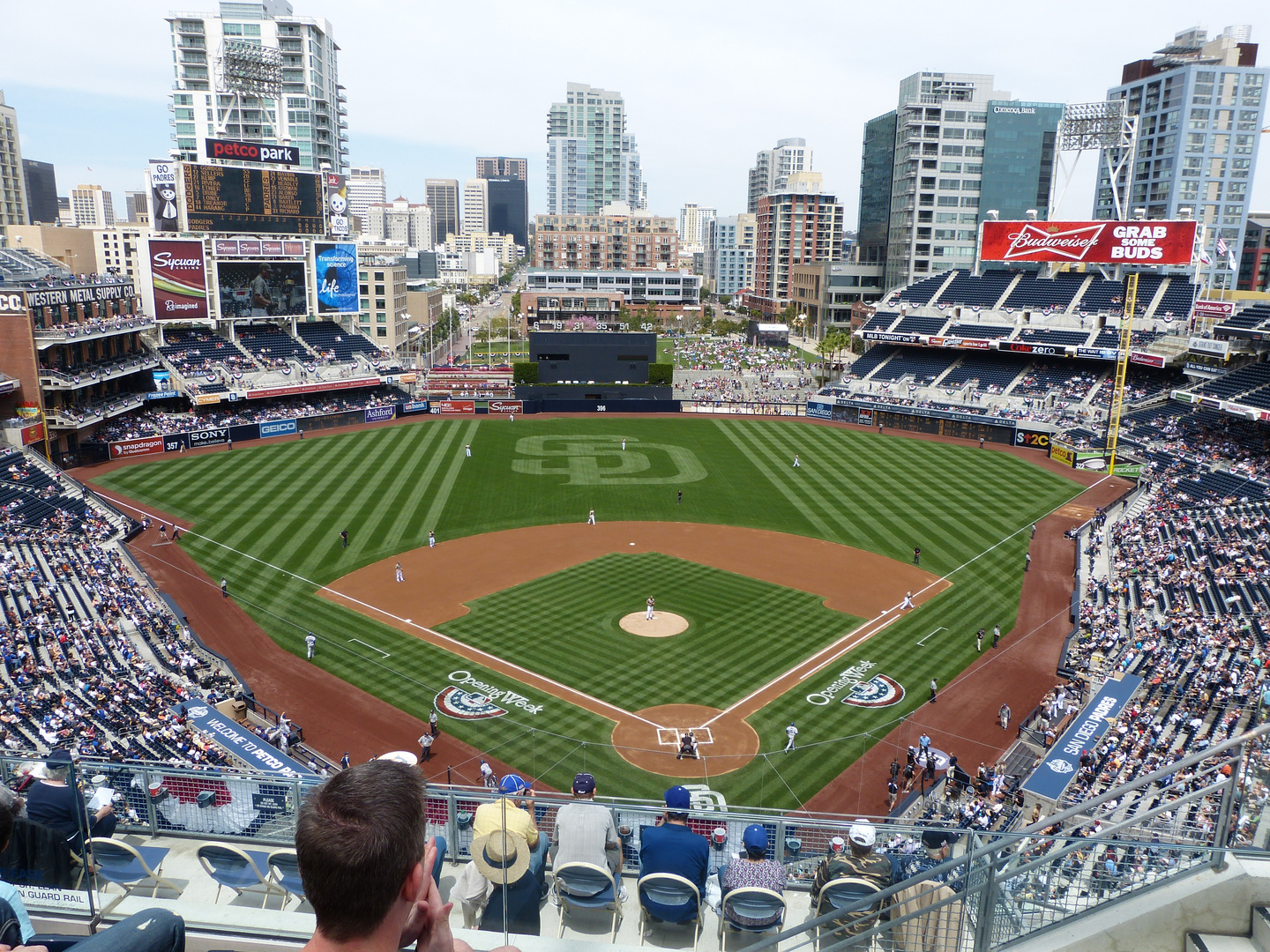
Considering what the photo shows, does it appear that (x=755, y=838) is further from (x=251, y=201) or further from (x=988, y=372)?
(x=988, y=372)

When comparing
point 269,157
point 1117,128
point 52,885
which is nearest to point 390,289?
point 269,157

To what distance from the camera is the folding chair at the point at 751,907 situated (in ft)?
22.2

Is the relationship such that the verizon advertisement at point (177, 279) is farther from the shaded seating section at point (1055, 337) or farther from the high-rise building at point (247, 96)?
the shaded seating section at point (1055, 337)

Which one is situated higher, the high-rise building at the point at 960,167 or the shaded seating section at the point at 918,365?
the high-rise building at the point at 960,167

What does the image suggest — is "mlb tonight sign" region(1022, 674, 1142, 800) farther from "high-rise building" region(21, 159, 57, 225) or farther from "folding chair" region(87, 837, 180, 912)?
"high-rise building" region(21, 159, 57, 225)

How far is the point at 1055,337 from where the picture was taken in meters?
67.0

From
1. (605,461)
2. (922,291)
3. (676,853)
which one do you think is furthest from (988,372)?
(676,853)

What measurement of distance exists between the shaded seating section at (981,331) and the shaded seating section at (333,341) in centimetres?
4891

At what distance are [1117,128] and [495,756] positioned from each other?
Result: 71.8 m

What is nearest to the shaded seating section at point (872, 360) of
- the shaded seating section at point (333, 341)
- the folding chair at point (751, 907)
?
the shaded seating section at point (333, 341)

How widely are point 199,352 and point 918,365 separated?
5792cm

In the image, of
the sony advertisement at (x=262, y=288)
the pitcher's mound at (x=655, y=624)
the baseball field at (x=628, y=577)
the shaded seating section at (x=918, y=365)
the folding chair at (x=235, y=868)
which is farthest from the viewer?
the shaded seating section at (x=918, y=365)

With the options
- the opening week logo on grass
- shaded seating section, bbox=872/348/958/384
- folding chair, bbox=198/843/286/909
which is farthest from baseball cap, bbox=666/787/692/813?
shaded seating section, bbox=872/348/958/384

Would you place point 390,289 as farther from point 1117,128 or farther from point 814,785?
point 814,785
